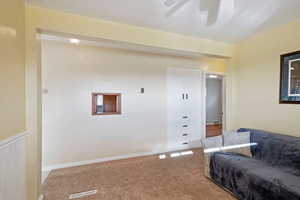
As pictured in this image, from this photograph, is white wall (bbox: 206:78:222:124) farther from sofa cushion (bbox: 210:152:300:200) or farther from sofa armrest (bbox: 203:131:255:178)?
sofa cushion (bbox: 210:152:300:200)

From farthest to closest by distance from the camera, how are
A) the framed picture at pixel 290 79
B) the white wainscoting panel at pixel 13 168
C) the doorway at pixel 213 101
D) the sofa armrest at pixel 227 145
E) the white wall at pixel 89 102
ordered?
the doorway at pixel 213 101, the white wall at pixel 89 102, the sofa armrest at pixel 227 145, the framed picture at pixel 290 79, the white wainscoting panel at pixel 13 168

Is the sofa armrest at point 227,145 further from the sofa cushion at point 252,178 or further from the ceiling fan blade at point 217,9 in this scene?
the ceiling fan blade at point 217,9

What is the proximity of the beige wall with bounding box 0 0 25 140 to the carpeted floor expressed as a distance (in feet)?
3.95

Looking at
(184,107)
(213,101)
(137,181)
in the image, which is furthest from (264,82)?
(213,101)

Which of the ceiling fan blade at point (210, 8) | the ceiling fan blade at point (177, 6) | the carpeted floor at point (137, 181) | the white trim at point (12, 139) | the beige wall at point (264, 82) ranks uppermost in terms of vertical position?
Result: the ceiling fan blade at point (177, 6)

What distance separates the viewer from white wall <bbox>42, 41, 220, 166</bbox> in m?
2.80

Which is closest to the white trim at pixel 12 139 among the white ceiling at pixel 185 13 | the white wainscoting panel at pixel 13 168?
the white wainscoting panel at pixel 13 168

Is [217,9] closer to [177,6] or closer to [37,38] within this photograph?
[177,6]

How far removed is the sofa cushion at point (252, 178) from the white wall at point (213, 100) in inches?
212

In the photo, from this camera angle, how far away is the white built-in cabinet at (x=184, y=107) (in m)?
3.74

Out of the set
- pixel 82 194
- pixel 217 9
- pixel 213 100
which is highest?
pixel 217 9

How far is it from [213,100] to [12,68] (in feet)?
25.2

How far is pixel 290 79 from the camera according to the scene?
2.17 meters

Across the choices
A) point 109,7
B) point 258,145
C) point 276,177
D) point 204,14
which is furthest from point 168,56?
point 276,177
